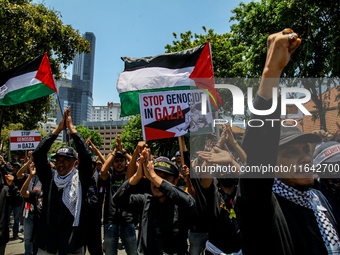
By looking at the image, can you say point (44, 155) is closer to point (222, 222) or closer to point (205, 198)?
point (205, 198)

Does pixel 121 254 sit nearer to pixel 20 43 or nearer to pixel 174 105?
pixel 174 105

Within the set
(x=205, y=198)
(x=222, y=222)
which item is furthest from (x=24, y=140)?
(x=222, y=222)

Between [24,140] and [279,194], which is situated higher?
[24,140]

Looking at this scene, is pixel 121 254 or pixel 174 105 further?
pixel 121 254

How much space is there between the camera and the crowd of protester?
4.13 feet

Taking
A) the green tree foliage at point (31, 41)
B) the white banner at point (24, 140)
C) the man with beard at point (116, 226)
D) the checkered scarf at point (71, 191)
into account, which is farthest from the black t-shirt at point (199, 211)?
the green tree foliage at point (31, 41)

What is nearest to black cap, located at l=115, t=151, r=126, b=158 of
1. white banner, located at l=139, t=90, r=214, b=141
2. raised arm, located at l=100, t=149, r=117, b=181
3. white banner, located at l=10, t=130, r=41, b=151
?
raised arm, located at l=100, t=149, r=117, b=181

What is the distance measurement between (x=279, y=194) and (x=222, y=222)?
1733 mm

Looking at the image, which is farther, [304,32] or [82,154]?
[304,32]

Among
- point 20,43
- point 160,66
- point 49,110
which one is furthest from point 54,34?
point 160,66

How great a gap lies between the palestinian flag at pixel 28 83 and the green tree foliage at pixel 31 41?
322cm

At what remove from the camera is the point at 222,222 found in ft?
9.96

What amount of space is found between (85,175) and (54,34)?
836cm

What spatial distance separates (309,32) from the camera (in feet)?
32.8
